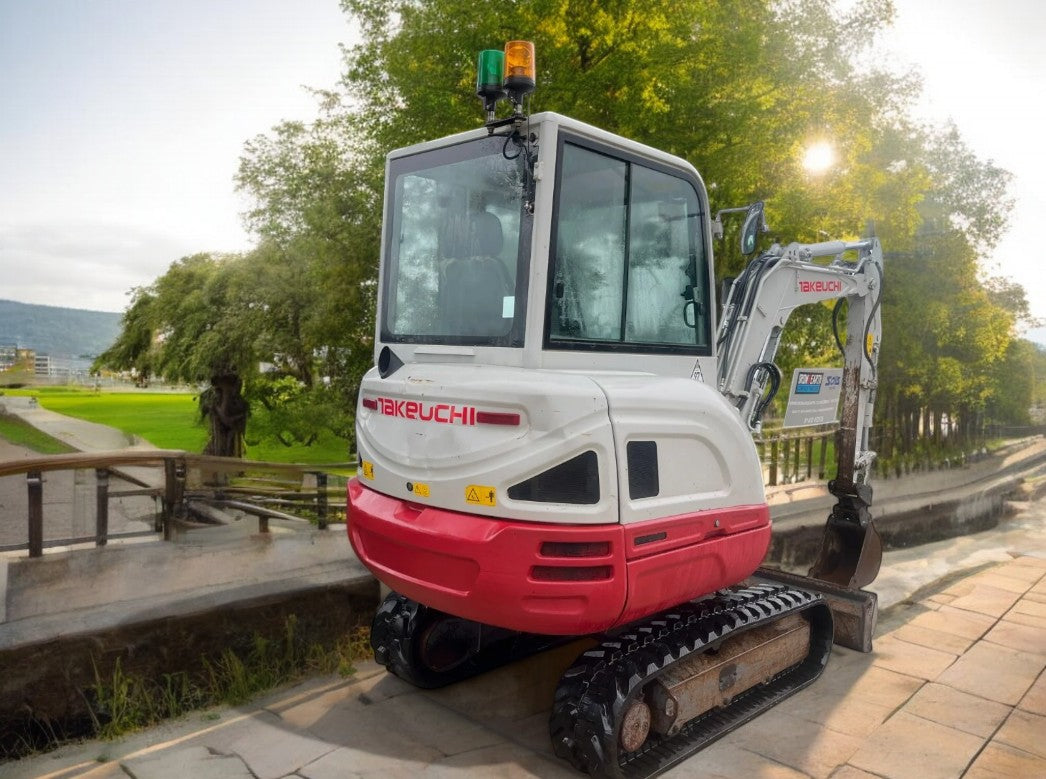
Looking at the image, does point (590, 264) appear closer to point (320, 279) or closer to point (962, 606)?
point (962, 606)

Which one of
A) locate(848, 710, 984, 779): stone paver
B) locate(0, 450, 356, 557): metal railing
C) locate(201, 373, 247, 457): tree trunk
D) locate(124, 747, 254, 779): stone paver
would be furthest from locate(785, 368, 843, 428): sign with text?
locate(201, 373, 247, 457): tree trunk

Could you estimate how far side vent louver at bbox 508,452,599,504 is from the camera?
3.39m

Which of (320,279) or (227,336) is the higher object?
(320,279)

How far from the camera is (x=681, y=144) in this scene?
1058 centimetres

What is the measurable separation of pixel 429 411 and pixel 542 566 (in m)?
0.92

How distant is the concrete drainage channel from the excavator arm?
2.09 metres

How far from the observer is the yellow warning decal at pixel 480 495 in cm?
341

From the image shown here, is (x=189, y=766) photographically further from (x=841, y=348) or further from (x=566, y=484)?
(x=841, y=348)

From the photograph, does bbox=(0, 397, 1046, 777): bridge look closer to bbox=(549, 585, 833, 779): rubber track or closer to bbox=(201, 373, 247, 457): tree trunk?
bbox=(549, 585, 833, 779): rubber track

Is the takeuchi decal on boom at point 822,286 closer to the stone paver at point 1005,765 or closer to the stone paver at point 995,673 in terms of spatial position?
the stone paver at point 995,673

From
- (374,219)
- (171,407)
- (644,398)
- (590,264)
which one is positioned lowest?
(171,407)

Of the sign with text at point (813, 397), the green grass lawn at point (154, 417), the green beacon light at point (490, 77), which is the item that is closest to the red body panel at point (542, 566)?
the sign with text at point (813, 397)

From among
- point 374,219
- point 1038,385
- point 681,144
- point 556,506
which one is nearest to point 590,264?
point 556,506

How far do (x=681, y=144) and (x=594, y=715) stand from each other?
8693mm
